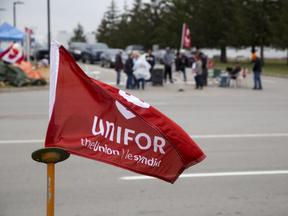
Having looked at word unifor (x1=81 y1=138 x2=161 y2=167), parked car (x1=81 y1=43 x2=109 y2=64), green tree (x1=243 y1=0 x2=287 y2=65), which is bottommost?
word unifor (x1=81 y1=138 x2=161 y2=167)

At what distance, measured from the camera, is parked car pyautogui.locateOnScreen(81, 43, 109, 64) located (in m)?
38.1

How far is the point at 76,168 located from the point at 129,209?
1.81m

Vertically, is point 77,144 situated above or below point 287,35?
below

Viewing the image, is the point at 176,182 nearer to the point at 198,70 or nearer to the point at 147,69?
the point at 147,69

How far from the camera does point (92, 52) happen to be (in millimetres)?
38281

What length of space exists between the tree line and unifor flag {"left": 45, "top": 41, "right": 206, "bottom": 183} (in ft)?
136

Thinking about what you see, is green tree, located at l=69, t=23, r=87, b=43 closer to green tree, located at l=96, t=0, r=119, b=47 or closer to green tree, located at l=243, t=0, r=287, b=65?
green tree, located at l=96, t=0, r=119, b=47

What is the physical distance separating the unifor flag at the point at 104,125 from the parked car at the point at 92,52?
35.8 metres

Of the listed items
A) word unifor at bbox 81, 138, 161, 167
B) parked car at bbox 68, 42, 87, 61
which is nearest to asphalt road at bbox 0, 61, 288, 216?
word unifor at bbox 81, 138, 161, 167

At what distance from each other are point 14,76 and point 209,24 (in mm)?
41242

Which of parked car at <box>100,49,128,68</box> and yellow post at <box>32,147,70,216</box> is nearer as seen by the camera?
yellow post at <box>32,147,70,216</box>

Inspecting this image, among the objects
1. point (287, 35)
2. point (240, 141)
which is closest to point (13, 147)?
point (240, 141)

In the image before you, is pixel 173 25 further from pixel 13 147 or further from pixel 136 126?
pixel 136 126

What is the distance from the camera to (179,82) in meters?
19.0
